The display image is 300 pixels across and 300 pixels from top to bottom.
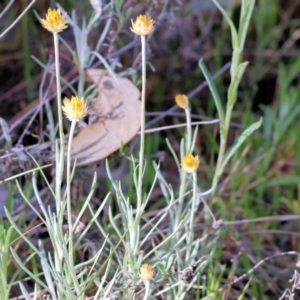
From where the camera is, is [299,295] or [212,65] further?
[212,65]

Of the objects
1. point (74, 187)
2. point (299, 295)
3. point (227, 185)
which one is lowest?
point (299, 295)

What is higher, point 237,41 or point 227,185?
point 237,41

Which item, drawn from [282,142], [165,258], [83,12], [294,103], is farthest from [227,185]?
[83,12]

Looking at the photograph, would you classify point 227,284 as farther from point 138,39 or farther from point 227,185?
point 138,39

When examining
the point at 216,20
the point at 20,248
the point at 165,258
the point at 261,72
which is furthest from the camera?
the point at 216,20

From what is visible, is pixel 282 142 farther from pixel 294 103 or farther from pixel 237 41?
pixel 237 41

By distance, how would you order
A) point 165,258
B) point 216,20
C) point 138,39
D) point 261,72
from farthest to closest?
point 216,20 < point 261,72 < point 138,39 < point 165,258
